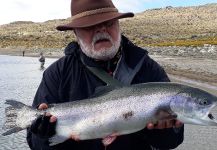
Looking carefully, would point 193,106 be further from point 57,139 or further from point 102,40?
point 57,139

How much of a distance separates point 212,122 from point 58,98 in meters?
1.39

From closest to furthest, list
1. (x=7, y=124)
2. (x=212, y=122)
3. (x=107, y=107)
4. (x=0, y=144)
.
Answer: (x=212, y=122)
(x=107, y=107)
(x=7, y=124)
(x=0, y=144)

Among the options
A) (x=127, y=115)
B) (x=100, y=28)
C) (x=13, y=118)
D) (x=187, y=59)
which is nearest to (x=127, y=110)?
(x=127, y=115)

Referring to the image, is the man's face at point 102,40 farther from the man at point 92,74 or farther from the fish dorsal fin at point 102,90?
the fish dorsal fin at point 102,90

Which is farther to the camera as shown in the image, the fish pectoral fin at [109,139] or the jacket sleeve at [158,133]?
the jacket sleeve at [158,133]

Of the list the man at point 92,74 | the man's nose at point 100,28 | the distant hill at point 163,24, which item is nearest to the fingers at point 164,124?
the man at point 92,74

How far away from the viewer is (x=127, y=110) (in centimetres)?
408

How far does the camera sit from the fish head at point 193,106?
3.90 metres

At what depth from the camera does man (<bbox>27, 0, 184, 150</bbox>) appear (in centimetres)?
Answer: 426

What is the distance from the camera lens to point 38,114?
432cm

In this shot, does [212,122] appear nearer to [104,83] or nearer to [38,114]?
[104,83]

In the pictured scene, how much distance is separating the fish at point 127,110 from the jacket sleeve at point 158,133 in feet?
0.76

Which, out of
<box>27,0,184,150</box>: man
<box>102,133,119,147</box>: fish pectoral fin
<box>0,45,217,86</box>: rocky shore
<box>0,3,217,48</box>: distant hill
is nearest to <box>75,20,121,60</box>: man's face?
<box>27,0,184,150</box>: man

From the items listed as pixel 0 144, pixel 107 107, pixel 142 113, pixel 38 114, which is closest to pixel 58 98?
pixel 38 114
